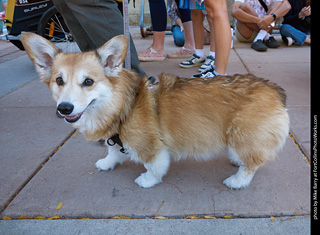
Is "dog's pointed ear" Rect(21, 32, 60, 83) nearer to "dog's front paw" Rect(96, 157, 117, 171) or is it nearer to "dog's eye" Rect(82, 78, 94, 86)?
"dog's eye" Rect(82, 78, 94, 86)

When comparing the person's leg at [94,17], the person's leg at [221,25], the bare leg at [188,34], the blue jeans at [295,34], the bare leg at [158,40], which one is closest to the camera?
the person's leg at [94,17]

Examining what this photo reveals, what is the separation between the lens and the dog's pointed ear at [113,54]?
2.30 meters

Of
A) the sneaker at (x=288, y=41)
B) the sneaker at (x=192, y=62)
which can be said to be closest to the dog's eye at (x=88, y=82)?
the sneaker at (x=192, y=62)

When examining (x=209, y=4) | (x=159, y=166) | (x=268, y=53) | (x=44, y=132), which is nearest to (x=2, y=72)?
(x=44, y=132)

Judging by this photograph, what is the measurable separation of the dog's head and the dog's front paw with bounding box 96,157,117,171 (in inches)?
21.2

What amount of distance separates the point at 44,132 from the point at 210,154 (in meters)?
2.16

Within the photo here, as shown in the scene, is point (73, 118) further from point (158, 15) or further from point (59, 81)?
point (158, 15)

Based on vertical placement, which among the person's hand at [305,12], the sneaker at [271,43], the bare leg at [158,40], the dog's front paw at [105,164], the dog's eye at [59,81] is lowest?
the sneaker at [271,43]

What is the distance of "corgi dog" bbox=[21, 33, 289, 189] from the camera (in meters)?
2.33

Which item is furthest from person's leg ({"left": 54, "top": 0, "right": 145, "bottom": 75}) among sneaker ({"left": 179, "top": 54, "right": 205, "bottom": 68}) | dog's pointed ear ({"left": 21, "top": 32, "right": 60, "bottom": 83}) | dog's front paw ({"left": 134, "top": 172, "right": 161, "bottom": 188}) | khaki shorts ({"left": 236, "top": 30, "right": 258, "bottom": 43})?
khaki shorts ({"left": 236, "top": 30, "right": 258, "bottom": 43})

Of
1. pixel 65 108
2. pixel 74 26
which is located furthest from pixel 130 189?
pixel 74 26

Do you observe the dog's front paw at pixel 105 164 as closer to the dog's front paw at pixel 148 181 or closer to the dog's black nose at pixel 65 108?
the dog's front paw at pixel 148 181

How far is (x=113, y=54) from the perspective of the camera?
2373 millimetres

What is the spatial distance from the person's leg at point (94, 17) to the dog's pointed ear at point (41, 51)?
3.91 feet
